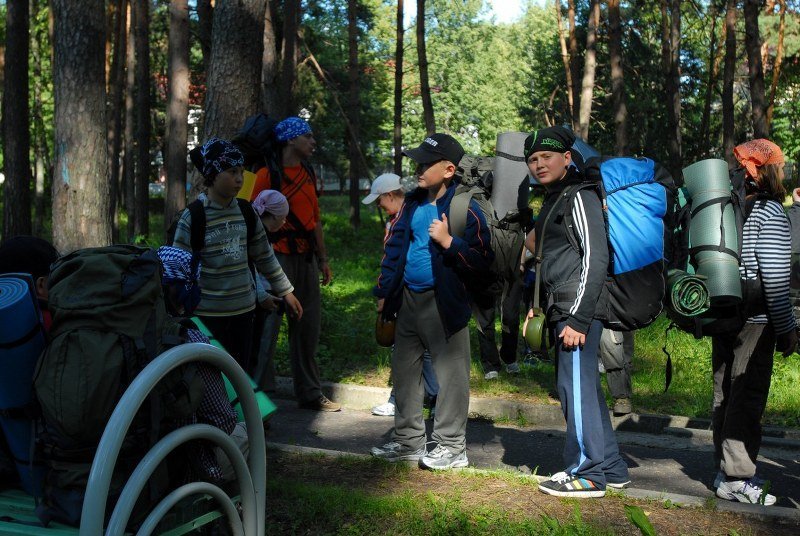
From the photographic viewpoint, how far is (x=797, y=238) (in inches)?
239

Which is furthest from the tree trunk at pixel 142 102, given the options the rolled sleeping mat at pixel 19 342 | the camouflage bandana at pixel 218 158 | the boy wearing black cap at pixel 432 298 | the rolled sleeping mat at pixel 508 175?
the rolled sleeping mat at pixel 19 342

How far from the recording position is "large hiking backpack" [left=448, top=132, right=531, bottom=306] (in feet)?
24.8

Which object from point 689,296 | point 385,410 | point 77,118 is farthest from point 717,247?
point 77,118

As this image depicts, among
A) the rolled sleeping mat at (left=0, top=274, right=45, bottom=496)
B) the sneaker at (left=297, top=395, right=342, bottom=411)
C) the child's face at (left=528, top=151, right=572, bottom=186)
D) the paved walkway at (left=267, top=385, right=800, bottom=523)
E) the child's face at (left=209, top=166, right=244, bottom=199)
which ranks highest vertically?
the child's face at (left=528, top=151, right=572, bottom=186)

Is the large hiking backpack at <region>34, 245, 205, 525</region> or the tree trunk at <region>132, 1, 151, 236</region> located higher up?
the tree trunk at <region>132, 1, 151, 236</region>

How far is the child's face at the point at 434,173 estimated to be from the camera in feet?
18.6

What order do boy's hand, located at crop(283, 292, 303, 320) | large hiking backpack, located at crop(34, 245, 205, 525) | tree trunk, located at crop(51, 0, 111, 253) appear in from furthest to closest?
tree trunk, located at crop(51, 0, 111, 253) < boy's hand, located at crop(283, 292, 303, 320) < large hiking backpack, located at crop(34, 245, 205, 525)

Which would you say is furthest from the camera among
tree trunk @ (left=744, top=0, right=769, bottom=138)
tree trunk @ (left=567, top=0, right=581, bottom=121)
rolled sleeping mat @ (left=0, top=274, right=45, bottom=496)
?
tree trunk @ (left=567, top=0, right=581, bottom=121)

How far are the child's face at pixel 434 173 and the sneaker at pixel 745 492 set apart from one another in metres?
2.41

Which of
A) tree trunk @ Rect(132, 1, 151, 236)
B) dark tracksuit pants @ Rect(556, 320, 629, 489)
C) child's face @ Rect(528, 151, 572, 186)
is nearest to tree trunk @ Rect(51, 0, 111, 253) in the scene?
child's face @ Rect(528, 151, 572, 186)

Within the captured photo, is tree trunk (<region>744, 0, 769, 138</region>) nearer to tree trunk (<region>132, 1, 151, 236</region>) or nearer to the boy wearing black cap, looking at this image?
the boy wearing black cap

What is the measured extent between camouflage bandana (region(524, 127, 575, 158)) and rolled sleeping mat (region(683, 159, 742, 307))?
0.74 metres

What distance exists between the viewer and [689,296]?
5.02m


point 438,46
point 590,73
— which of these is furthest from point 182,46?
point 438,46
